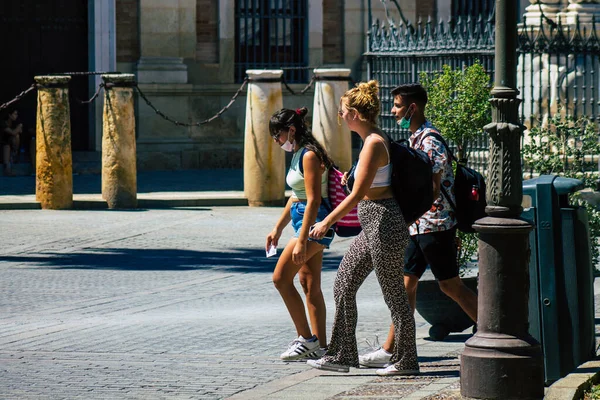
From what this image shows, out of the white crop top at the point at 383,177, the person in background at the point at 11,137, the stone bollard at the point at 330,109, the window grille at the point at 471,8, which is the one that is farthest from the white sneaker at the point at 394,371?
the window grille at the point at 471,8

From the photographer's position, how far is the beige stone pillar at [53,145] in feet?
59.2

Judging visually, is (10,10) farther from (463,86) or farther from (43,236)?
(463,86)

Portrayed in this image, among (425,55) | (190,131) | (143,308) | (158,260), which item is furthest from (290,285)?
(190,131)

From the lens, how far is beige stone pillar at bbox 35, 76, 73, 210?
1805 centimetres

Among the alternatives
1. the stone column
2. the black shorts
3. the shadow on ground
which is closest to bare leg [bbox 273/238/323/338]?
the black shorts

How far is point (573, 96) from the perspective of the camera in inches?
657

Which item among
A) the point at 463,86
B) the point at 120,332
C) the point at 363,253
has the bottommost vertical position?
the point at 120,332

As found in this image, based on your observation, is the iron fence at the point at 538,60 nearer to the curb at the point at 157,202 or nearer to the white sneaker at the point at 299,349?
the curb at the point at 157,202

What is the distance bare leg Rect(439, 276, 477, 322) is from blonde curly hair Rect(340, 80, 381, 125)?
1071 mm

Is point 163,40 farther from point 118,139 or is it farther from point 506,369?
point 506,369

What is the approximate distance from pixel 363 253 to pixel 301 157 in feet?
2.72

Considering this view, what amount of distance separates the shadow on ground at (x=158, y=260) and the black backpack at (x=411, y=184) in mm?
5014

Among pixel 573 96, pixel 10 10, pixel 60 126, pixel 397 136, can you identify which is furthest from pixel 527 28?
pixel 10 10

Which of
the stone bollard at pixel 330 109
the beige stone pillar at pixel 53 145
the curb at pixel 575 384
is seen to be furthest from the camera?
the stone bollard at pixel 330 109
